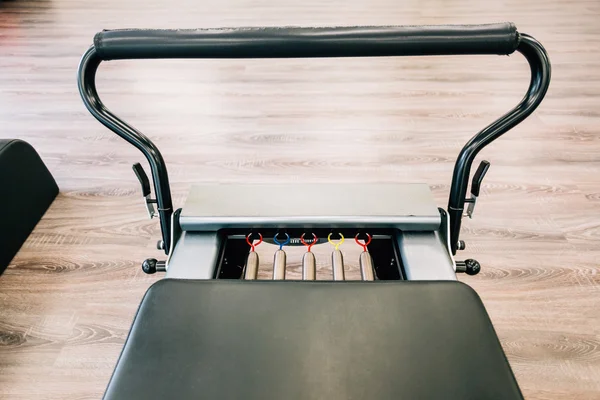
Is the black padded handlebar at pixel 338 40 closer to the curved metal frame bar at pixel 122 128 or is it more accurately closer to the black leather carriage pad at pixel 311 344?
the curved metal frame bar at pixel 122 128

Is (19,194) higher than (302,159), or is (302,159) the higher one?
(302,159)

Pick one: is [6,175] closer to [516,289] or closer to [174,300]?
[174,300]

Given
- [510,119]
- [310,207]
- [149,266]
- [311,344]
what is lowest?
[311,344]

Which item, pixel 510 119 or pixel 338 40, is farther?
pixel 510 119

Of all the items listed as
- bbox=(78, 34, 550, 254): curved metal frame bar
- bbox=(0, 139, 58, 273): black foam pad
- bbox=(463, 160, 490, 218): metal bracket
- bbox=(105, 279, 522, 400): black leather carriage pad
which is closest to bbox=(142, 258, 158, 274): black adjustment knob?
bbox=(78, 34, 550, 254): curved metal frame bar

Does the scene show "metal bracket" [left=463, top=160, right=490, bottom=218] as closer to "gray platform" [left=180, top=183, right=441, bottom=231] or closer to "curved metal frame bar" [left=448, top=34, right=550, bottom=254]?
"curved metal frame bar" [left=448, top=34, right=550, bottom=254]

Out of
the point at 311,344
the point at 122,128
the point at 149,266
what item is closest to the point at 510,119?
the point at 311,344

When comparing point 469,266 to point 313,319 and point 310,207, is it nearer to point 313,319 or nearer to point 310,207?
point 310,207

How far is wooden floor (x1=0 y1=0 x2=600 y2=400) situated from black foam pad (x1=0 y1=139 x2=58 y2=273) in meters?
0.05

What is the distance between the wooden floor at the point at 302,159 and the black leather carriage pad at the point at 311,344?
67cm

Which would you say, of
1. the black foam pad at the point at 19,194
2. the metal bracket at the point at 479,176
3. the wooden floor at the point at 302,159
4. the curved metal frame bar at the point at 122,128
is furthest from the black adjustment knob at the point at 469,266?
the black foam pad at the point at 19,194

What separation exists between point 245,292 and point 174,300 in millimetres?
118

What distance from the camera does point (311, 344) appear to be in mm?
711

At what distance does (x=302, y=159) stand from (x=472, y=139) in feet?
3.96
